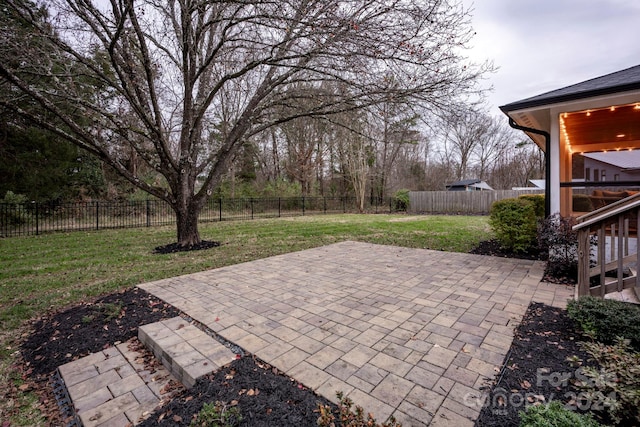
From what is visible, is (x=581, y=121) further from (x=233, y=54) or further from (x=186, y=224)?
(x=186, y=224)

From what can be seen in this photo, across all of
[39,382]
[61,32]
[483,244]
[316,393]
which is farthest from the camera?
[483,244]

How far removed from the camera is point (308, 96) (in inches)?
243

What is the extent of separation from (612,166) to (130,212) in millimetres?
15509

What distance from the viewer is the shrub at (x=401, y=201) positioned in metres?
19.1

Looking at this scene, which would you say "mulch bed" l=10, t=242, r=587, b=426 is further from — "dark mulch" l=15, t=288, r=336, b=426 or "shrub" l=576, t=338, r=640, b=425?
"shrub" l=576, t=338, r=640, b=425

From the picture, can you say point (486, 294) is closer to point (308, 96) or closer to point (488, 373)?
point (488, 373)

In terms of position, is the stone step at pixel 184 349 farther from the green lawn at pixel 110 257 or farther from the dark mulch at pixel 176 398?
the green lawn at pixel 110 257

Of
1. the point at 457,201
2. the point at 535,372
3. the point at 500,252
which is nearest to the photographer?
the point at 535,372

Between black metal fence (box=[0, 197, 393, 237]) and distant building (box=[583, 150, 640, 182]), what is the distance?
12.5 meters

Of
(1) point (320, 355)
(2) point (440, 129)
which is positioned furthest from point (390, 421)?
(2) point (440, 129)

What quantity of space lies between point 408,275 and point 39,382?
13.5 ft

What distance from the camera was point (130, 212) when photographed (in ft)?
A: 40.5

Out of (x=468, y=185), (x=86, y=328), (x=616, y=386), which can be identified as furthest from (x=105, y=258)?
(x=468, y=185)

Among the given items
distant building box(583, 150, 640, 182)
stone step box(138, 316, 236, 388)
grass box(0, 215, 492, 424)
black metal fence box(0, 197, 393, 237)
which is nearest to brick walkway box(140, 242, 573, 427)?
stone step box(138, 316, 236, 388)
